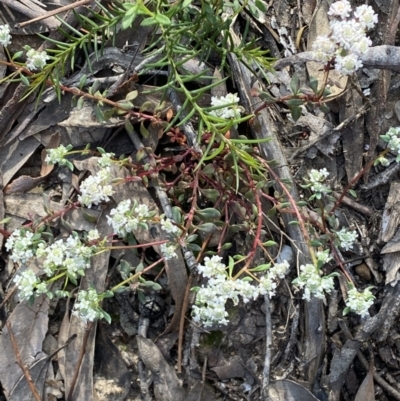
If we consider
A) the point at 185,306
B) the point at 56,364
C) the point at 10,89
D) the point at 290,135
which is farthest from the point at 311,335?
the point at 10,89

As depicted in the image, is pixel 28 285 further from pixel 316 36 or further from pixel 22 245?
pixel 316 36

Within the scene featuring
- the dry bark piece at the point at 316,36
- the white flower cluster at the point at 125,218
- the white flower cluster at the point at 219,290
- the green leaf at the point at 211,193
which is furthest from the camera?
the dry bark piece at the point at 316,36

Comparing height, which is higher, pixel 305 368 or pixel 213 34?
pixel 213 34

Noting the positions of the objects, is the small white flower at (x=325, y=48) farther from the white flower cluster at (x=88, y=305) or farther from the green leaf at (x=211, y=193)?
the white flower cluster at (x=88, y=305)

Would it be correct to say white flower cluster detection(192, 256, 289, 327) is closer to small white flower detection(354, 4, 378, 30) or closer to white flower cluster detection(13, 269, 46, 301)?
white flower cluster detection(13, 269, 46, 301)

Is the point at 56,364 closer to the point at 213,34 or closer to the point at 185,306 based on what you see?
the point at 185,306

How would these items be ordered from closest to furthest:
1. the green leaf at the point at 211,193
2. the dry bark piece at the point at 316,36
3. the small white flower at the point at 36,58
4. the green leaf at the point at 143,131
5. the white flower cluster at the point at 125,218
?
the white flower cluster at the point at 125,218
the small white flower at the point at 36,58
the green leaf at the point at 211,193
the green leaf at the point at 143,131
the dry bark piece at the point at 316,36

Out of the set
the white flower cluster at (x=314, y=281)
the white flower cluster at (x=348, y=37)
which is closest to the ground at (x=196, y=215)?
the white flower cluster at (x=314, y=281)
